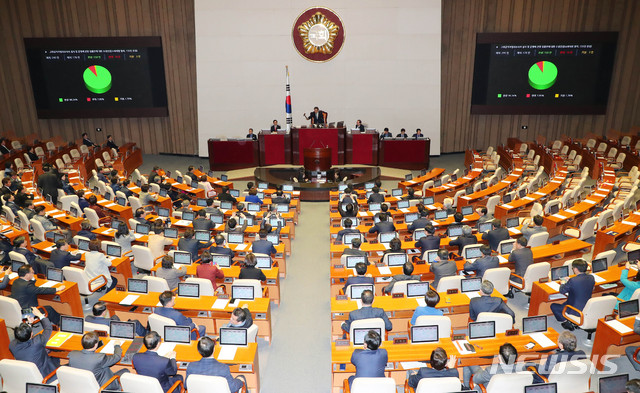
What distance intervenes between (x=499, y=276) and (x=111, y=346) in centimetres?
630

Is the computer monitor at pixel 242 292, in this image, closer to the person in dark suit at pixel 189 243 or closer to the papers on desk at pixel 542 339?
the person in dark suit at pixel 189 243

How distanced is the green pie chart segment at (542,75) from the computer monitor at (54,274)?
19859 mm

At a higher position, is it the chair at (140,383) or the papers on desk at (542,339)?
the chair at (140,383)

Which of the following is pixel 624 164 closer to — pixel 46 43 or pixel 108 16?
pixel 108 16

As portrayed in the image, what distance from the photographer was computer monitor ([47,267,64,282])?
8711mm

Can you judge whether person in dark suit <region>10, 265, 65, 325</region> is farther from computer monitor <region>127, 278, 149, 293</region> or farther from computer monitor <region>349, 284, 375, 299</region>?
computer monitor <region>349, 284, 375, 299</region>

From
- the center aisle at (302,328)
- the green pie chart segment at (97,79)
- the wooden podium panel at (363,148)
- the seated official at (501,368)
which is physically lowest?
the center aisle at (302,328)

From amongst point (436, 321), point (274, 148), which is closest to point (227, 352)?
point (436, 321)

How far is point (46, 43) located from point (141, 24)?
4230 millimetres

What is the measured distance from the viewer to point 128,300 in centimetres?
793

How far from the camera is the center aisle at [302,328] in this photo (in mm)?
7367

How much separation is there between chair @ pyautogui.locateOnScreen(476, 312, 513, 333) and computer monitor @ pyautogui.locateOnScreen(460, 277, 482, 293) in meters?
1.22

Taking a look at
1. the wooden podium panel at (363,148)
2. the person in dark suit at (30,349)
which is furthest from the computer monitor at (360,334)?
the wooden podium panel at (363,148)

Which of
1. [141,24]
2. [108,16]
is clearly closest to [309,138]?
[141,24]
